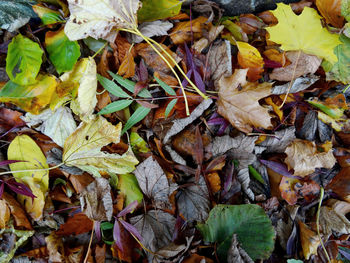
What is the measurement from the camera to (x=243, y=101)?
3.60 feet

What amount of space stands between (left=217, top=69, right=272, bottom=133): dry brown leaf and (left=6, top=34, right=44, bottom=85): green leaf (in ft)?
2.36

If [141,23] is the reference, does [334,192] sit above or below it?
below

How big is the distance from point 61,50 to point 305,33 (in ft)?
3.21

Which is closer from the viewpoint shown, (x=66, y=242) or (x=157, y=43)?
(x=157, y=43)

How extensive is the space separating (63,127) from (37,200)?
0.31m

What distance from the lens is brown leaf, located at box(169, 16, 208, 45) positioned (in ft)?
3.81

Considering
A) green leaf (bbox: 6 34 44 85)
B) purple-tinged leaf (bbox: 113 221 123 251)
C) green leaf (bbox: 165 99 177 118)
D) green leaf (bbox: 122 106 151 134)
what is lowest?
purple-tinged leaf (bbox: 113 221 123 251)

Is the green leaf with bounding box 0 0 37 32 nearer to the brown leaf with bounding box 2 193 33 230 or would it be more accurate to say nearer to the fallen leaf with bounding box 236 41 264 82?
the brown leaf with bounding box 2 193 33 230

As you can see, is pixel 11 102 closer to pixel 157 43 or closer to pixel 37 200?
pixel 37 200

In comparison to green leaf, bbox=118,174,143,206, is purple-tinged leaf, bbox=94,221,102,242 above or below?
below

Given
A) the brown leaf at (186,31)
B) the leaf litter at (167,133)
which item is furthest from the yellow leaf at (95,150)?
the brown leaf at (186,31)

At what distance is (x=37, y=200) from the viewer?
1.13 meters

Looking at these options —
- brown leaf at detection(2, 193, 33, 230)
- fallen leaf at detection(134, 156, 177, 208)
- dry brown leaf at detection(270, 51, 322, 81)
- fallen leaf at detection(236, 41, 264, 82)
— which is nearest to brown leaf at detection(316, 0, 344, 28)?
dry brown leaf at detection(270, 51, 322, 81)

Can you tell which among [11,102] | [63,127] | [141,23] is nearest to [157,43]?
[141,23]
